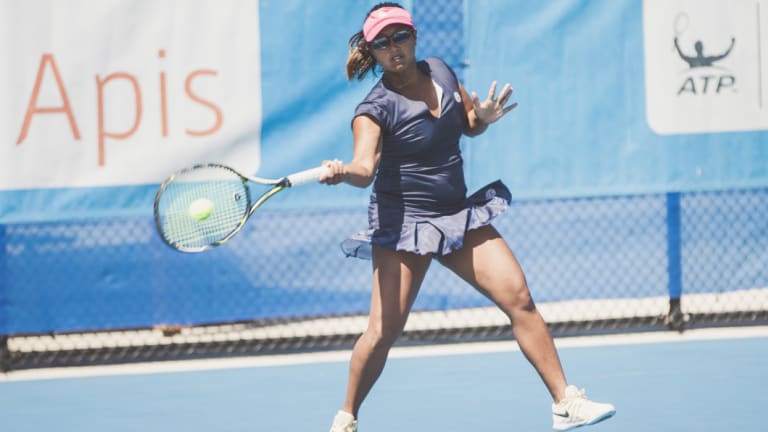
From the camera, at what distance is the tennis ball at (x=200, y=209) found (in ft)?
13.8

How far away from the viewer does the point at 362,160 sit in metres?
3.94

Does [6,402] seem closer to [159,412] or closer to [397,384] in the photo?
[159,412]

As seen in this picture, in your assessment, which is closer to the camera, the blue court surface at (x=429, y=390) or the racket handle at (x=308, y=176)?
the racket handle at (x=308, y=176)

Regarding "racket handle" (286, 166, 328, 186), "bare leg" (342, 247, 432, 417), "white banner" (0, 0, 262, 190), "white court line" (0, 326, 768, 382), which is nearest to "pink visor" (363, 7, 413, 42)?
"racket handle" (286, 166, 328, 186)

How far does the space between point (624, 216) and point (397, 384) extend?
211 centimetres

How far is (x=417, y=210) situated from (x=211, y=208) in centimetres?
70

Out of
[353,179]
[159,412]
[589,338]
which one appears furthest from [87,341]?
[353,179]

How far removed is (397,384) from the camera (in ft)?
18.5

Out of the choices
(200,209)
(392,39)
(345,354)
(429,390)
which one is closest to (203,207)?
(200,209)

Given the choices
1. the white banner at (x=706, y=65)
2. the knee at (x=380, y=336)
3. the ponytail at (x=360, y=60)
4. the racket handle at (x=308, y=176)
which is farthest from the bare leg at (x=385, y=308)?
the white banner at (x=706, y=65)

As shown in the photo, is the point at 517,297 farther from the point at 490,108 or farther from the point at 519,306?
the point at 490,108

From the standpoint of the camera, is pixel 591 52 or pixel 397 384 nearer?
pixel 397 384

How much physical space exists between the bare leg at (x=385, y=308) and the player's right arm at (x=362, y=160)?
1.22ft

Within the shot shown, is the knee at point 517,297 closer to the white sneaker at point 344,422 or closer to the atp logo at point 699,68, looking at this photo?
the white sneaker at point 344,422
